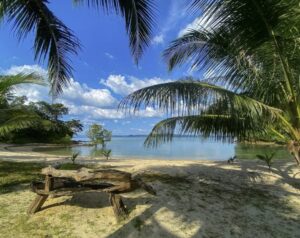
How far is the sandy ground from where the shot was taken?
4980 millimetres

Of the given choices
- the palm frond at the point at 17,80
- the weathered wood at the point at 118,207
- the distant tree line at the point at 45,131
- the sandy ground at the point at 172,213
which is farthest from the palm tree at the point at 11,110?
the distant tree line at the point at 45,131

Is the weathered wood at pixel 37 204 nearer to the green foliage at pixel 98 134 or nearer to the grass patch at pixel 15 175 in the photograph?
the grass patch at pixel 15 175

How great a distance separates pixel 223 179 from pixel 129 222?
10.6 ft

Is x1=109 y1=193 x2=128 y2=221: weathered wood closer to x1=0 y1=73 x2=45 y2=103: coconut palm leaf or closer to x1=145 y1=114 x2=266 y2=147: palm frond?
x1=145 y1=114 x2=266 y2=147: palm frond

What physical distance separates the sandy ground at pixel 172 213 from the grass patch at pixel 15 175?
0.28 metres

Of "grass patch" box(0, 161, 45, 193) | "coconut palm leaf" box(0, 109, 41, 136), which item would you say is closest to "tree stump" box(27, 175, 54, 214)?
"grass patch" box(0, 161, 45, 193)

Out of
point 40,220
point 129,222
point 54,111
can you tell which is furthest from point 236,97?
point 54,111

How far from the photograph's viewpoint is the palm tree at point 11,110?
714 cm

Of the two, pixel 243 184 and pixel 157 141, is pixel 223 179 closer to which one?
pixel 243 184

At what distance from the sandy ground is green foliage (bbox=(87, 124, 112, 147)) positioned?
27.4 m

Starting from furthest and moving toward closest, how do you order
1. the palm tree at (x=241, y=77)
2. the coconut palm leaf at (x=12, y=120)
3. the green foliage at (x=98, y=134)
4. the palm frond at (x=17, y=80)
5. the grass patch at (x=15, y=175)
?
the green foliage at (x=98, y=134)
the coconut palm leaf at (x=12, y=120)
the palm frond at (x=17, y=80)
the grass patch at (x=15, y=175)
the palm tree at (x=241, y=77)

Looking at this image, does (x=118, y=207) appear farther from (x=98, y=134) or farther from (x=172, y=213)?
(x=98, y=134)

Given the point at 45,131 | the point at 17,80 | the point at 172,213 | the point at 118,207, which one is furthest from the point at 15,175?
the point at 45,131

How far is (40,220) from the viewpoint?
5.17 meters
